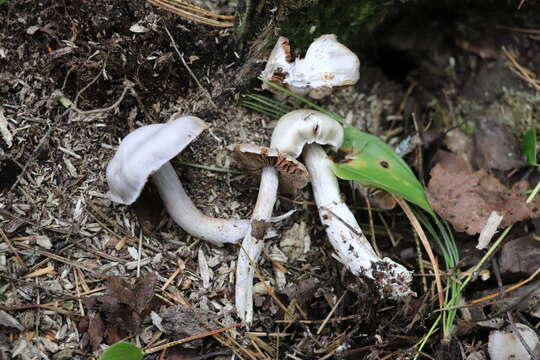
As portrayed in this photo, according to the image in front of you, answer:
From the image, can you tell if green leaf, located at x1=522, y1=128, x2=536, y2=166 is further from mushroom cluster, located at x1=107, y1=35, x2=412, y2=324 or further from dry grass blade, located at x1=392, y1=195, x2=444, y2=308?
mushroom cluster, located at x1=107, y1=35, x2=412, y2=324

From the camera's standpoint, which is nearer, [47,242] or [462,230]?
[47,242]

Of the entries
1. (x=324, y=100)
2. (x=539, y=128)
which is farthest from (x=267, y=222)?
(x=539, y=128)

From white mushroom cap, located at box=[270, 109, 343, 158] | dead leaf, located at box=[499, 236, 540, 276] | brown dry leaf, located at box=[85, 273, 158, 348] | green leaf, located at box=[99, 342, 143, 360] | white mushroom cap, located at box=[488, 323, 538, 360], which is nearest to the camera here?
green leaf, located at box=[99, 342, 143, 360]

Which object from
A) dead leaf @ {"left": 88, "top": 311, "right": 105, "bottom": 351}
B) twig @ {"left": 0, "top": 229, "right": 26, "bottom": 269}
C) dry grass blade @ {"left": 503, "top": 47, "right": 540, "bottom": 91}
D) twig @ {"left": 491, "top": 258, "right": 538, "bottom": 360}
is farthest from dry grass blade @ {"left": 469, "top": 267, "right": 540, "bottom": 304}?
twig @ {"left": 0, "top": 229, "right": 26, "bottom": 269}

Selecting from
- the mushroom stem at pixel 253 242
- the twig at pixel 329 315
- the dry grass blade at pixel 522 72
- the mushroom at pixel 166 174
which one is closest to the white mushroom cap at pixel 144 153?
the mushroom at pixel 166 174

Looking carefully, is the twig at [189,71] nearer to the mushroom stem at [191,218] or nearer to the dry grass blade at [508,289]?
the mushroom stem at [191,218]

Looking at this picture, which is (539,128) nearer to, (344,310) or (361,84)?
(361,84)
